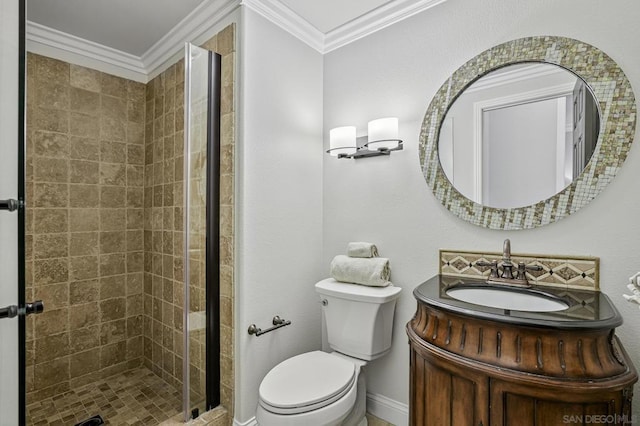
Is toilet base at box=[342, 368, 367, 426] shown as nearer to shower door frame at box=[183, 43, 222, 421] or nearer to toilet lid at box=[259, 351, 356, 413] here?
toilet lid at box=[259, 351, 356, 413]

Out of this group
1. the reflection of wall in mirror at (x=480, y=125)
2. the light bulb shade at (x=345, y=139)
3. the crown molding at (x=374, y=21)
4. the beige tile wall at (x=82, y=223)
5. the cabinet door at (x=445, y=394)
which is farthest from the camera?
the beige tile wall at (x=82, y=223)

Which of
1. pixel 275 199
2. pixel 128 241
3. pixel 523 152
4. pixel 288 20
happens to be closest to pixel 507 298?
pixel 523 152

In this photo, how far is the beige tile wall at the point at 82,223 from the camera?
2.09m

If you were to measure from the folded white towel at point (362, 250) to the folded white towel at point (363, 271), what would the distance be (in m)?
0.03

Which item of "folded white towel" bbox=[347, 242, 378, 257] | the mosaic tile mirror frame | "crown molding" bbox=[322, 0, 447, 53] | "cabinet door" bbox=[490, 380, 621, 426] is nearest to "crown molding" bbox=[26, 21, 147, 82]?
"crown molding" bbox=[322, 0, 447, 53]

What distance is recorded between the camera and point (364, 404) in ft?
5.88

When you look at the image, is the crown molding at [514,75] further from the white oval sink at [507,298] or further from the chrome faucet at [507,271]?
the white oval sink at [507,298]

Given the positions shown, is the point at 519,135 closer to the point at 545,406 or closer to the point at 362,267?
the point at 362,267

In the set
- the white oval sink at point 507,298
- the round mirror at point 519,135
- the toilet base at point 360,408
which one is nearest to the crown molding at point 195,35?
the round mirror at point 519,135

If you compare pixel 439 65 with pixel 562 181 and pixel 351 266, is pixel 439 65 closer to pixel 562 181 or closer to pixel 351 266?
pixel 562 181

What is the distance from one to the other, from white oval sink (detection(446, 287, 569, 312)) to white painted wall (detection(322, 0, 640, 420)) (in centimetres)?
24

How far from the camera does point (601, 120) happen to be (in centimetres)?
130

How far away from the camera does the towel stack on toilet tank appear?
174cm

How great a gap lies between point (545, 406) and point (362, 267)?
979mm
